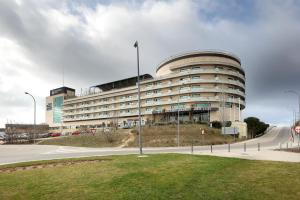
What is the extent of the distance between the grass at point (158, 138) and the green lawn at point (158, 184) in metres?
31.6

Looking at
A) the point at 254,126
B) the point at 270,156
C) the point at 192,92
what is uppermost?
the point at 192,92

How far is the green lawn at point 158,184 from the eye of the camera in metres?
8.90

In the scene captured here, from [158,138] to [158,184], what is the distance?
3888cm

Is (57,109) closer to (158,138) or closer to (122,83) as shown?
(122,83)

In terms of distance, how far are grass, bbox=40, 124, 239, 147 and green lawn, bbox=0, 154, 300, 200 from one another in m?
31.6

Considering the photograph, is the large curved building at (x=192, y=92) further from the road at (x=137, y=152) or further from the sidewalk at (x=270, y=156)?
the sidewalk at (x=270, y=156)

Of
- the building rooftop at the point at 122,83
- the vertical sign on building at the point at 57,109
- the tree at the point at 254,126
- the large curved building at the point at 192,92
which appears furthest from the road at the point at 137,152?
the vertical sign on building at the point at 57,109

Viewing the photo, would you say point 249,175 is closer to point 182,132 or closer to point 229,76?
point 182,132

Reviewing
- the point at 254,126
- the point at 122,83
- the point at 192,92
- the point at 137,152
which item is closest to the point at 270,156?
the point at 137,152

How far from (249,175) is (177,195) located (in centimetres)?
482

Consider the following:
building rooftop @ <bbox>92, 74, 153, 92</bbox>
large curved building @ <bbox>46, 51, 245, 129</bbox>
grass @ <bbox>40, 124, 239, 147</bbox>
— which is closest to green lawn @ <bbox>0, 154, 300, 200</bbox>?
grass @ <bbox>40, 124, 239, 147</bbox>

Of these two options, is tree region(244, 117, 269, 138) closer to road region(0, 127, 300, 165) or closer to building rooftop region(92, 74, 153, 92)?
building rooftop region(92, 74, 153, 92)

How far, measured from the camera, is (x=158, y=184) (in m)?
10.2

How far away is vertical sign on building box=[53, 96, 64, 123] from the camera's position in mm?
122250
